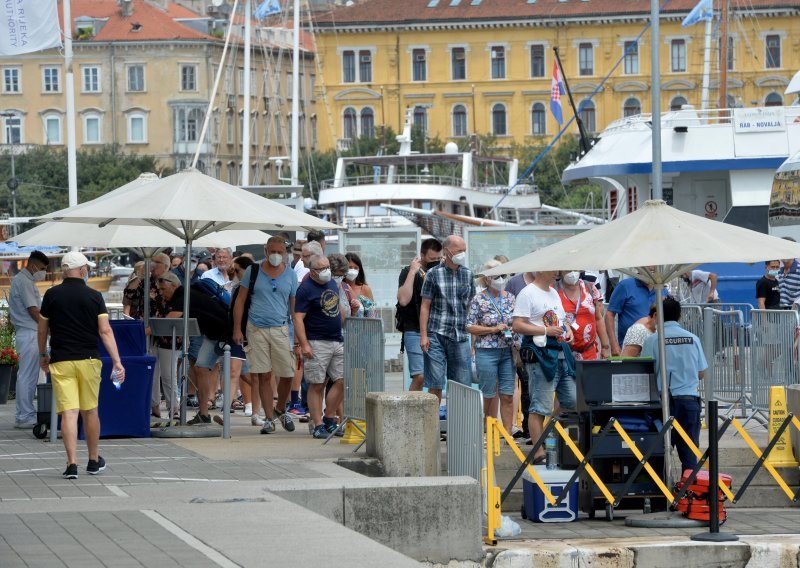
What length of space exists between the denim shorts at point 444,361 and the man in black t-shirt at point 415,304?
23.0 inches

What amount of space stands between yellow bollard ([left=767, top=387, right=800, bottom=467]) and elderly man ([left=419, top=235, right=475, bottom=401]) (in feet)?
8.72

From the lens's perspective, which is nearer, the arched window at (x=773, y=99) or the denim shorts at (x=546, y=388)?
the denim shorts at (x=546, y=388)

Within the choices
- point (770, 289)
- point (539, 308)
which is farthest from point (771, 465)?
point (770, 289)

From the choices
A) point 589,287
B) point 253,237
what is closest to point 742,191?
point 253,237

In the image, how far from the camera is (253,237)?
19.4m

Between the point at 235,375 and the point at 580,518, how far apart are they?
6263mm

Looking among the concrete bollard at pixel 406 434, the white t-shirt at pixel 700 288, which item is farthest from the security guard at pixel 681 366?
the white t-shirt at pixel 700 288

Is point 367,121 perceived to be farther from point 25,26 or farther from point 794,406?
point 794,406

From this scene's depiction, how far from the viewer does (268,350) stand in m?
15.8

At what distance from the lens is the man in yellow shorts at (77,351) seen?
12.3 meters

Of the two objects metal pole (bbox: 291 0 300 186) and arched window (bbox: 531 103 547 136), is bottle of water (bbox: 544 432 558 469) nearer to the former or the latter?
metal pole (bbox: 291 0 300 186)

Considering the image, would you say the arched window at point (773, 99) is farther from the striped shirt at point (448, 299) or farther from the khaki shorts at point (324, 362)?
the striped shirt at point (448, 299)

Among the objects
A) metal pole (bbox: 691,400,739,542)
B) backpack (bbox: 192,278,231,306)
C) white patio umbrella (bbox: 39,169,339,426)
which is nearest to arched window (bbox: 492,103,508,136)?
backpack (bbox: 192,278,231,306)

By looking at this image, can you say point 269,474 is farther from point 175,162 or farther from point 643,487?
point 175,162
